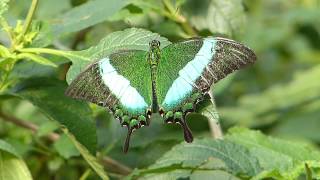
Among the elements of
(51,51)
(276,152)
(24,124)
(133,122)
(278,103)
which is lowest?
(278,103)

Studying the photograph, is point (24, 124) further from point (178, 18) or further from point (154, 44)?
point (154, 44)

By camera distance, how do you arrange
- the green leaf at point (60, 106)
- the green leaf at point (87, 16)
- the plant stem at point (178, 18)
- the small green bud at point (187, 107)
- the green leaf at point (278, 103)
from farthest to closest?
1. the green leaf at point (278, 103)
2. the plant stem at point (178, 18)
3. the green leaf at point (87, 16)
4. the green leaf at point (60, 106)
5. the small green bud at point (187, 107)

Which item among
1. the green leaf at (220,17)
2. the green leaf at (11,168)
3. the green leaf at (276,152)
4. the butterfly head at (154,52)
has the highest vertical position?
the butterfly head at (154,52)

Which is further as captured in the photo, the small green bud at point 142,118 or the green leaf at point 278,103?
the green leaf at point 278,103

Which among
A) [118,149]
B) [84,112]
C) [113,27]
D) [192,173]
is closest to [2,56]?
[84,112]

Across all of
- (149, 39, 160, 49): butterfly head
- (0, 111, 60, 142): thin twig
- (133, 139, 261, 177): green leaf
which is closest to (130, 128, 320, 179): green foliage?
(133, 139, 261, 177): green leaf

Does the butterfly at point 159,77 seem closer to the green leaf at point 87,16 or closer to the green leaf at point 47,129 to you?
the green leaf at point 87,16

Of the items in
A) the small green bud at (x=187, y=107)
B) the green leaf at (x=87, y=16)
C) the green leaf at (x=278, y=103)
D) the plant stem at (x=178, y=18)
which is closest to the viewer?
the small green bud at (x=187, y=107)

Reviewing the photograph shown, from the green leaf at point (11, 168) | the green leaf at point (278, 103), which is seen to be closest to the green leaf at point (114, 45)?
the green leaf at point (11, 168)

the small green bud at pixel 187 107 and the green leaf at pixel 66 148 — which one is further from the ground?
the small green bud at pixel 187 107

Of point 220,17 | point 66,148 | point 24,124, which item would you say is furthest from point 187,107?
point 24,124
